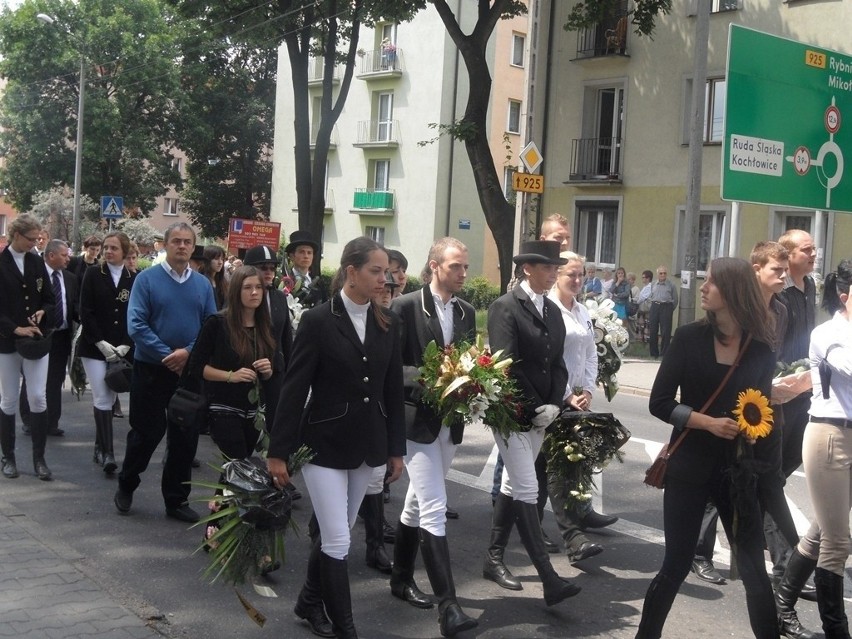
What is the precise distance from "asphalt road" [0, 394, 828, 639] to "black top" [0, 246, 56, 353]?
1.21 metres

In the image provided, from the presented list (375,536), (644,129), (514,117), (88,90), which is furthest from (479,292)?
(375,536)

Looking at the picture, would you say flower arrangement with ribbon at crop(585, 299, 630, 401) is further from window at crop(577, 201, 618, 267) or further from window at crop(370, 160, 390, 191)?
window at crop(370, 160, 390, 191)

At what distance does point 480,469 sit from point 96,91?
1923 inches

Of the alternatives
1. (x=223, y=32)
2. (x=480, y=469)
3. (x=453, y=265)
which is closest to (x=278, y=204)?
(x=223, y=32)

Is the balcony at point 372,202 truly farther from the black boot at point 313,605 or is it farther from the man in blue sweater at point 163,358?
the black boot at point 313,605

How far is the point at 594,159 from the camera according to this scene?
2816cm

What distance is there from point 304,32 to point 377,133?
18.5m

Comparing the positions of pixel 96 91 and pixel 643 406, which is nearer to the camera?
pixel 643 406

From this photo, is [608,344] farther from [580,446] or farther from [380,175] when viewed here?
[380,175]

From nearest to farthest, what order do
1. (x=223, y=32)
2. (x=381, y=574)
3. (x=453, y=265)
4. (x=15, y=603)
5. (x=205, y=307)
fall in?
(x=15, y=603), (x=453, y=265), (x=381, y=574), (x=205, y=307), (x=223, y=32)

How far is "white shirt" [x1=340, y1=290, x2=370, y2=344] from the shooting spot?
4898mm

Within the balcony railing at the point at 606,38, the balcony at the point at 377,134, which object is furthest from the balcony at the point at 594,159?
the balcony at the point at 377,134

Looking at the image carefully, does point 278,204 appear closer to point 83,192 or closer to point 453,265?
point 83,192

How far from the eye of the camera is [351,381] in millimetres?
4809
